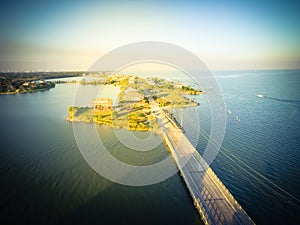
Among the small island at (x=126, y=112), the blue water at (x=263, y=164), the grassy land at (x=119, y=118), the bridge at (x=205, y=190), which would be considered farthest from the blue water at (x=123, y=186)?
the small island at (x=126, y=112)

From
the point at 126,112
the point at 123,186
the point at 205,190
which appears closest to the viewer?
the point at 205,190

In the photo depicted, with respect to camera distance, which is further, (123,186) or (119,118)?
(119,118)

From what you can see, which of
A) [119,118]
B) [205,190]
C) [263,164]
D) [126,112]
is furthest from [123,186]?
[126,112]

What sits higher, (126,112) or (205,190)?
(205,190)

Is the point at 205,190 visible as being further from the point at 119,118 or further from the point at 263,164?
the point at 119,118

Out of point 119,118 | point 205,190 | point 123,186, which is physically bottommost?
point 123,186

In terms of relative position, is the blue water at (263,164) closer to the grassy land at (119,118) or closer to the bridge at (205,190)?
the bridge at (205,190)

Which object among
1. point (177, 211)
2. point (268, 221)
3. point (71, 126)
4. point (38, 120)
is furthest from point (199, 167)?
point (38, 120)

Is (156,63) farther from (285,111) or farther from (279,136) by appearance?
(285,111)
